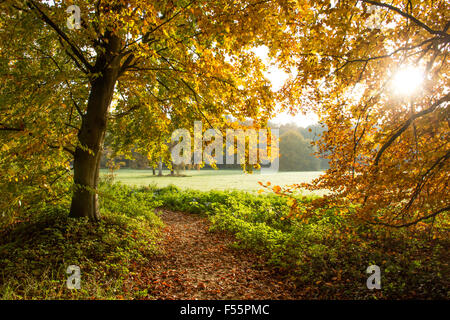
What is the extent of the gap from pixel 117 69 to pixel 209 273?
198 inches

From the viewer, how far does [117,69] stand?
604 centimetres

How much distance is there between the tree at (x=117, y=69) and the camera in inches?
153

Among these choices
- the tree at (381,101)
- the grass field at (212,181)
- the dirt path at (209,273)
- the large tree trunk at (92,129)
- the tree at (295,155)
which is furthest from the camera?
the tree at (295,155)

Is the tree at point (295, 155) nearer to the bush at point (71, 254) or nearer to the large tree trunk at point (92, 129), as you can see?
the bush at point (71, 254)

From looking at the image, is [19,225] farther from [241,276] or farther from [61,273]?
[241,276]

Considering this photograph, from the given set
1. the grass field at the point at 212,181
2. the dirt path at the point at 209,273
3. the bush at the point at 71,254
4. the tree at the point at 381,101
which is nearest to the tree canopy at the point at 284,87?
the tree at the point at 381,101

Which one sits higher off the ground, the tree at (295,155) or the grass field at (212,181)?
the tree at (295,155)

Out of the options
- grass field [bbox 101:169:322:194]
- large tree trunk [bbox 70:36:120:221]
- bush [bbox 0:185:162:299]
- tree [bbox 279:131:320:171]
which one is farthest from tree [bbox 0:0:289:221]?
tree [bbox 279:131:320:171]

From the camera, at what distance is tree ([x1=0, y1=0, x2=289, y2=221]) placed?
153 inches

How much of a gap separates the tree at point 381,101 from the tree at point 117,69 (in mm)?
931

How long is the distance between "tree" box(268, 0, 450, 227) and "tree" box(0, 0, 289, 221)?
931 millimetres

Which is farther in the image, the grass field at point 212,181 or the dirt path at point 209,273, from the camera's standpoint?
the grass field at point 212,181

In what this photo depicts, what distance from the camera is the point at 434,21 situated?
3.93 metres
